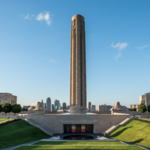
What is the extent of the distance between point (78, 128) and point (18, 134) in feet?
58.0

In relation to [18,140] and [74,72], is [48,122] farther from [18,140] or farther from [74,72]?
[74,72]

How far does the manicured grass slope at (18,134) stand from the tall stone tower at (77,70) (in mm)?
21665

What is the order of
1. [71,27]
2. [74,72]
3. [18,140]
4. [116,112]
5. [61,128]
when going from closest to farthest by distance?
1. [18,140]
2. [61,128]
3. [116,112]
4. [74,72]
5. [71,27]

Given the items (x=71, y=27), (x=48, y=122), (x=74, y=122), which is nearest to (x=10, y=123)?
(x=48, y=122)

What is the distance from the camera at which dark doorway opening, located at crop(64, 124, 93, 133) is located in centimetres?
4712

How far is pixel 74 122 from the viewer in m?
47.1

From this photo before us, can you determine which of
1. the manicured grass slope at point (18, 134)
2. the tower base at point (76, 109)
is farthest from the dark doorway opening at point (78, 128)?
the tower base at point (76, 109)

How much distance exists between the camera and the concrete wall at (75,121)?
47.1m

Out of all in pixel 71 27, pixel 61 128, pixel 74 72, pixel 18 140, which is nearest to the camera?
pixel 18 140

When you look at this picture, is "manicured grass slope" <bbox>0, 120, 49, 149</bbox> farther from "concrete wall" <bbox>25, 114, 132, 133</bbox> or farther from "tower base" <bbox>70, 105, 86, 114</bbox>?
"tower base" <bbox>70, 105, 86, 114</bbox>

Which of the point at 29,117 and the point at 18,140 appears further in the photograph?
the point at 29,117

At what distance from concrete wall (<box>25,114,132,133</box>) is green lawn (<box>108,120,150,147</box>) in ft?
16.9

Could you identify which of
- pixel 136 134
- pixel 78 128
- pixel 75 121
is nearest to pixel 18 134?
pixel 75 121

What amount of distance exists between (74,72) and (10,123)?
31.5m
